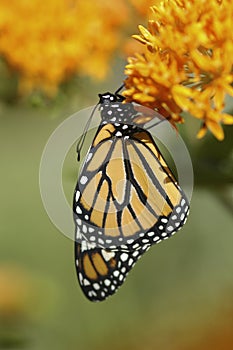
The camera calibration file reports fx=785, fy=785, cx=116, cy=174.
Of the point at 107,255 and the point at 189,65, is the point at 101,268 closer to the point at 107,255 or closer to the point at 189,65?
the point at 107,255

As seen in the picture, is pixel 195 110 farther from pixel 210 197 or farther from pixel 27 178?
pixel 27 178

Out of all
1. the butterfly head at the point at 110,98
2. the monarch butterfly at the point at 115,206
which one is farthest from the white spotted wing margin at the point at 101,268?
the butterfly head at the point at 110,98

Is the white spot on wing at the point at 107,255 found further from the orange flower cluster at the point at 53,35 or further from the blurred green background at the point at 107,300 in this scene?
the orange flower cluster at the point at 53,35

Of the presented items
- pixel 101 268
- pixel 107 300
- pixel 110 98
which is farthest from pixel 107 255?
pixel 107 300

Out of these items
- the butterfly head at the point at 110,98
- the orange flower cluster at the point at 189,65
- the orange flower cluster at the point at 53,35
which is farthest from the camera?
the orange flower cluster at the point at 53,35

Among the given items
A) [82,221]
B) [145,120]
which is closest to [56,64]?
[82,221]

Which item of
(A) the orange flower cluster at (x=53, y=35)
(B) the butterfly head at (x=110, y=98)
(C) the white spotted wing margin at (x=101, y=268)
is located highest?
(A) the orange flower cluster at (x=53, y=35)
